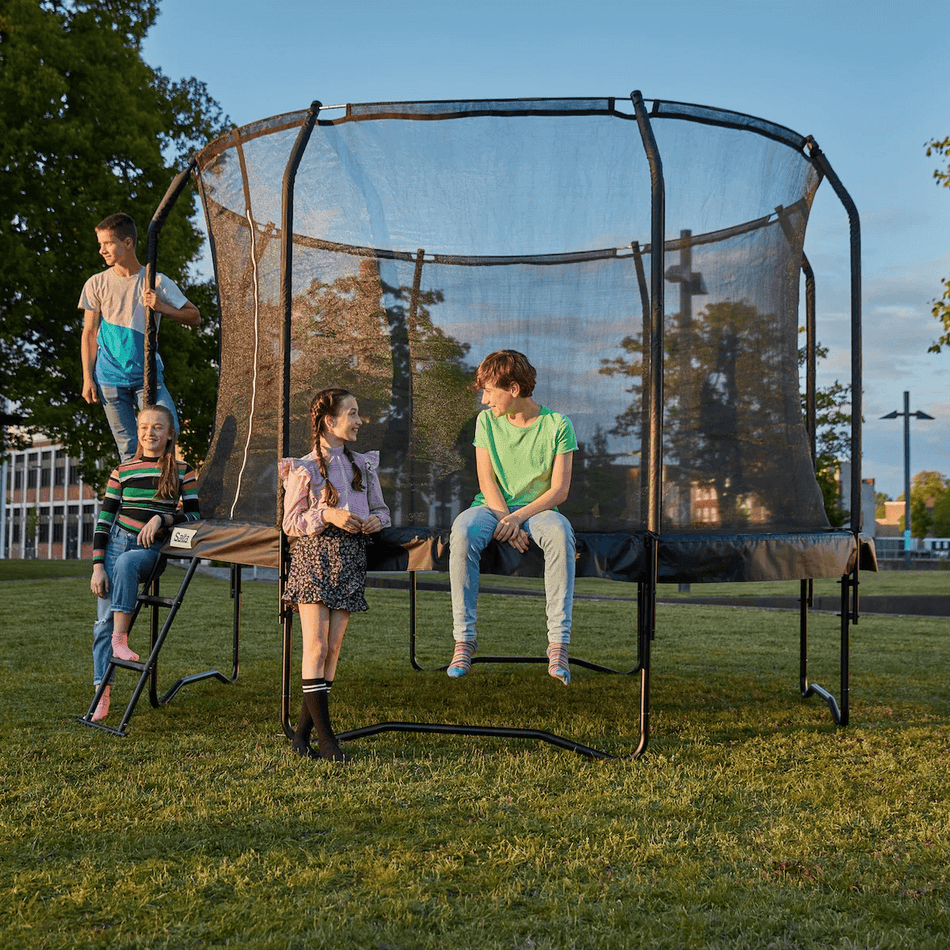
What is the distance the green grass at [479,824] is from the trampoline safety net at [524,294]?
3.25ft

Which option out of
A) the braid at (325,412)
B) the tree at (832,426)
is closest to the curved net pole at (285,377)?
the braid at (325,412)

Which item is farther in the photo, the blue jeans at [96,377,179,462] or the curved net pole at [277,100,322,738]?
the blue jeans at [96,377,179,462]

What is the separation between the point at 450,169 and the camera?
4.78 meters

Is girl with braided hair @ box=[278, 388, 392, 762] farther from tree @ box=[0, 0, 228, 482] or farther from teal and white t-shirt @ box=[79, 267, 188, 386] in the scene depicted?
tree @ box=[0, 0, 228, 482]

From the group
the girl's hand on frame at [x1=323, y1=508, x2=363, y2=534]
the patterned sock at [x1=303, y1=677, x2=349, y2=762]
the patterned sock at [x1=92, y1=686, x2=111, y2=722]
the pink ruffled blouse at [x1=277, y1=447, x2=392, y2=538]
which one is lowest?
the patterned sock at [x1=92, y1=686, x2=111, y2=722]

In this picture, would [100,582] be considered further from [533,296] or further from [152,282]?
[533,296]

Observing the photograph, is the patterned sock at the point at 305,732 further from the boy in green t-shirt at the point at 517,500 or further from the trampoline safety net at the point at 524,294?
the trampoline safety net at the point at 524,294

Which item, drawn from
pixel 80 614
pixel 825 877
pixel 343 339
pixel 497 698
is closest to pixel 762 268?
pixel 343 339

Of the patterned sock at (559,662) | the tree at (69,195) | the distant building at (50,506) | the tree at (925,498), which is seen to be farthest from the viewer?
the tree at (925,498)

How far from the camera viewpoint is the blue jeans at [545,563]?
11.1 feet

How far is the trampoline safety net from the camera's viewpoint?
4.25 m

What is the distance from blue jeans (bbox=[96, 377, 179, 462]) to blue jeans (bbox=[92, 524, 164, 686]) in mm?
681

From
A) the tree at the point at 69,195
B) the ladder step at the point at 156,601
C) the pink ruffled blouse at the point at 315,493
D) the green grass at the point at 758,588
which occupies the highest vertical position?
the tree at the point at 69,195

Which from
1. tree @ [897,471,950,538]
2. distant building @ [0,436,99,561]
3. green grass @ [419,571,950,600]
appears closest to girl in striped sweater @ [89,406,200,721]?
green grass @ [419,571,950,600]
